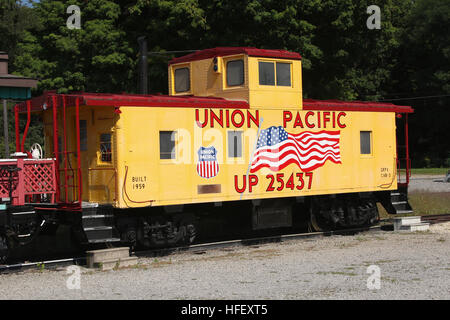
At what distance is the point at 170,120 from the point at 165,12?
60.6 ft

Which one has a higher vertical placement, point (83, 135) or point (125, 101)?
point (125, 101)

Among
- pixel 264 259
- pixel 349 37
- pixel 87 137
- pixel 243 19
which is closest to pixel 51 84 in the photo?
pixel 243 19

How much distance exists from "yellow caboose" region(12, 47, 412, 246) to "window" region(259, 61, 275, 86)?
1.5 inches

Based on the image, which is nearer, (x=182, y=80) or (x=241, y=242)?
(x=241, y=242)

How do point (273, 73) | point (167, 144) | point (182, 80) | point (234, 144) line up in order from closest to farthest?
point (167, 144) < point (234, 144) < point (273, 73) < point (182, 80)

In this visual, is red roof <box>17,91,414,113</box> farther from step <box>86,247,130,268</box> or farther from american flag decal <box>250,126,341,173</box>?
step <box>86,247,130,268</box>

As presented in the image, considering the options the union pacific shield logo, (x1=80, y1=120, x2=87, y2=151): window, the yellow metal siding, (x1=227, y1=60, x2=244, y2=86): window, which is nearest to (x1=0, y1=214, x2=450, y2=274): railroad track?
the yellow metal siding

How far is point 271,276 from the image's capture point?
38.1 ft

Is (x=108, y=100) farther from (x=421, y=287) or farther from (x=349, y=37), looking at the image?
(x=349, y=37)

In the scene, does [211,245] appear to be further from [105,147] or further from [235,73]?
[235,73]

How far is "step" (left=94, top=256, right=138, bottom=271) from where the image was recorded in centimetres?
1295

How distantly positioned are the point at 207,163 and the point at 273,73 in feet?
10.0

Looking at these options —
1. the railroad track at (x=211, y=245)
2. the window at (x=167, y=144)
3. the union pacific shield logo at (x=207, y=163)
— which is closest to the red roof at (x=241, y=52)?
the union pacific shield logo at (x=207, y=163)

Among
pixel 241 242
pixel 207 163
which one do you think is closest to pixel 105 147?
pixel 207 163
